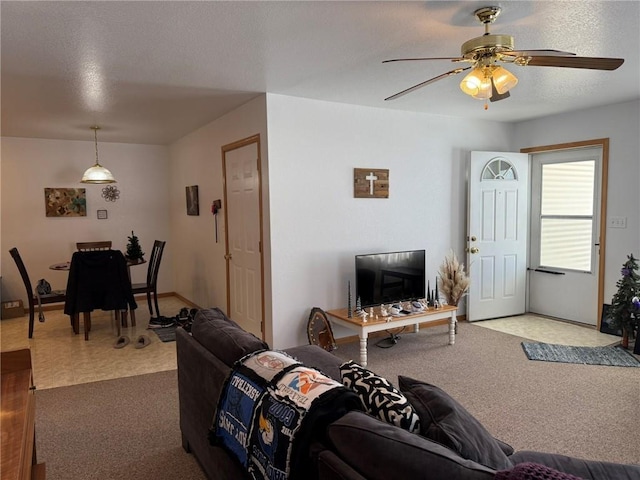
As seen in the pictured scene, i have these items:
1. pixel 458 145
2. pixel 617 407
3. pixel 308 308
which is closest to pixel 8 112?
pixel 308 308

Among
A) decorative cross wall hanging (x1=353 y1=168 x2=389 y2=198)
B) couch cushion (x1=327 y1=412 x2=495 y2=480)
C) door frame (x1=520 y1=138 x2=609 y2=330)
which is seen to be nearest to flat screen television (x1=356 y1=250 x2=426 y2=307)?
decorative cross wall hanging (x1=353 y1=168 x2=389 y2=198)

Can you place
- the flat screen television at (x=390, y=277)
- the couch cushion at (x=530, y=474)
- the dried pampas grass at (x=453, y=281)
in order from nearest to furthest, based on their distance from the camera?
the couch cushion at (x=530, y=474)
the flat screen television at (x=390, y=277)
the dried pampas grass at (x=453, y=281)

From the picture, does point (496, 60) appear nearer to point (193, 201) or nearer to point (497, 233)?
point (497, 233)

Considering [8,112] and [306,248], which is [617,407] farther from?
[8,112]

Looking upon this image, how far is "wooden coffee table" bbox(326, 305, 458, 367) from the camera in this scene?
399 centimetres

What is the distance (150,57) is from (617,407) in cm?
392

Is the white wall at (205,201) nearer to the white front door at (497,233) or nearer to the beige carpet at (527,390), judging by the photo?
the beige carpet at (527,390)

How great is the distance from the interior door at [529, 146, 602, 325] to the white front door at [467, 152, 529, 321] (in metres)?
0.17

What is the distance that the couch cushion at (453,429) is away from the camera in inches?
51.5

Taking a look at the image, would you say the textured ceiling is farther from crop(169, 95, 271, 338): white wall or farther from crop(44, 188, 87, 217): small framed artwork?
crop(44, 188, 87, 217): small framed artwork

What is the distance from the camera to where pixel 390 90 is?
3947mm

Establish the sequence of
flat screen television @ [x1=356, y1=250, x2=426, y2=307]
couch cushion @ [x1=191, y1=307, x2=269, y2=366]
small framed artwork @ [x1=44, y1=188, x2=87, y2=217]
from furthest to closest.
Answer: small framed artwork @ [x1=44, y1=188, x2=87, y2=217], flat screen television @ [x1=356, y1=250, x2=426, y2=307], couch cushion @ [x1=191, y1=307, x2=269, y2=366]

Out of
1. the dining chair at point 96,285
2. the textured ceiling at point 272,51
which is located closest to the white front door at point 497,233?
the textured ceiling at point 272,51

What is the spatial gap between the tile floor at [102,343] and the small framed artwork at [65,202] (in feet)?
4.76
